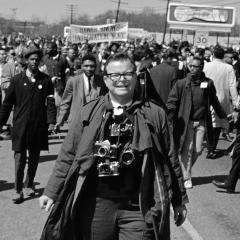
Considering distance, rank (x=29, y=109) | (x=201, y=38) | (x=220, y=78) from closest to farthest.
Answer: (x=29, y=109) < (x=220, y=78) < (x=201, y=38)

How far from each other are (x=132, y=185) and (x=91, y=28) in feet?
71.8

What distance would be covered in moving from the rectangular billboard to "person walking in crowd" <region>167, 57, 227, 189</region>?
54104 millimetres

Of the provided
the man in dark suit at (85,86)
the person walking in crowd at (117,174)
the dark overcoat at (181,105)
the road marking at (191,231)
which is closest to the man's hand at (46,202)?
the person walking in crowd at (117,174)

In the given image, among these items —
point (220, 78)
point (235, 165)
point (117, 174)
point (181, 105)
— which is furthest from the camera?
point (220, 78)

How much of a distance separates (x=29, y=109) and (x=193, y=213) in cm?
225

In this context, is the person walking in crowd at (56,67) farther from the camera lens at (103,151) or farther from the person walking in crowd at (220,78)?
the camera lens at (103,151)

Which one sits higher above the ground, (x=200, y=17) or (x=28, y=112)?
(x=200, y=17)

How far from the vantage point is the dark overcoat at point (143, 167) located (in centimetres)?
392

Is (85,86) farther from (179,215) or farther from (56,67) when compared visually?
(56,67)

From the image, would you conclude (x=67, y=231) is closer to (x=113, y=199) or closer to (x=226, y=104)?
(x=113, y=199)

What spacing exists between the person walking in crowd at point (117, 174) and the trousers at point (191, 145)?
4.36 m

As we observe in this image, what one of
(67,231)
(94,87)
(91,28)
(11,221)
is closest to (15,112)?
(94,87)

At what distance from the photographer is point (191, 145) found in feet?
27.8

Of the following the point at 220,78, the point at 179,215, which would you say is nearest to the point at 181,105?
the point at 220,78
